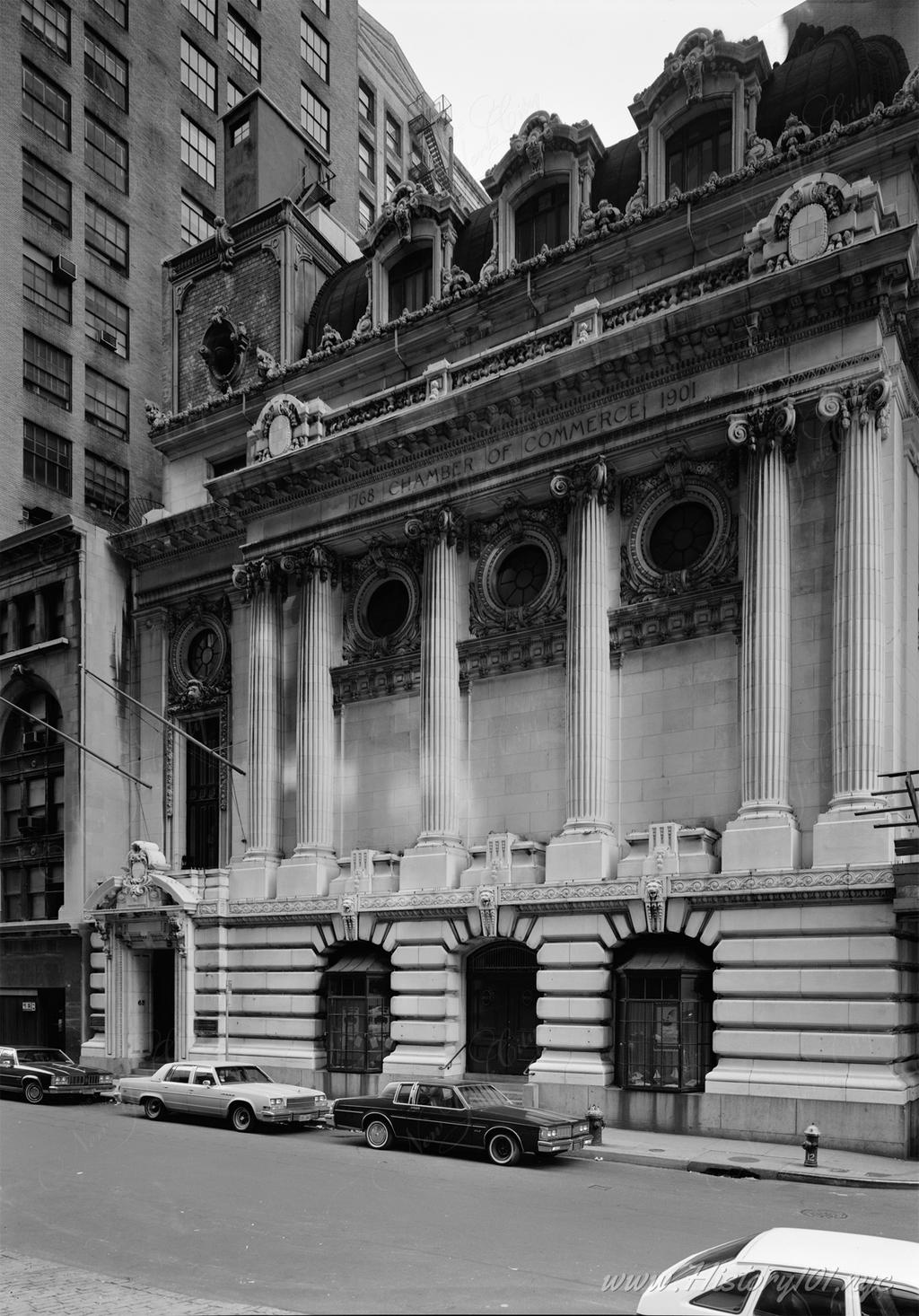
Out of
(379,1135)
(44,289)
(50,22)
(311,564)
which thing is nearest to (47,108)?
(50,22)

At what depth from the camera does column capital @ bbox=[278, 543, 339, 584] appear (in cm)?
3488

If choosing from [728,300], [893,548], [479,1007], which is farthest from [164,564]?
[893,548]

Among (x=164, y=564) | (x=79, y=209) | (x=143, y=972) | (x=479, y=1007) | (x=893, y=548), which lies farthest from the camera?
(x=79, y=209)

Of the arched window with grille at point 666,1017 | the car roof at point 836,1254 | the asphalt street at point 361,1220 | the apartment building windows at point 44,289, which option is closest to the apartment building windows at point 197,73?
the apartment building windows at point 44,289

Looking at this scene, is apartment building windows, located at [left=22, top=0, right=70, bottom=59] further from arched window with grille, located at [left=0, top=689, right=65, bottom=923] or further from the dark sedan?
the dark sedan

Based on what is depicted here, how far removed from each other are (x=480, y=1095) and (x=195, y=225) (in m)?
37.7

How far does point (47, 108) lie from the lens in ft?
130

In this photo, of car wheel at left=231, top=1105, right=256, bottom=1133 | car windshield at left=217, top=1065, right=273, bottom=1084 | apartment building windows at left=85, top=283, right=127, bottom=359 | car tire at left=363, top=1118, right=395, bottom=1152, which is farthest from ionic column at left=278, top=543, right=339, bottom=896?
apartment building windows at left=85, top=283, right=127, bottom=359

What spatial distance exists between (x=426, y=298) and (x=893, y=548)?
57.6ft

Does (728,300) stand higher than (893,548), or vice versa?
(728,300)

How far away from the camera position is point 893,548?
84.9ft

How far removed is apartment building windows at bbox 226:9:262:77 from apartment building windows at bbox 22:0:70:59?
454cm

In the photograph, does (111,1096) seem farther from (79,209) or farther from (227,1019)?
(79,209)

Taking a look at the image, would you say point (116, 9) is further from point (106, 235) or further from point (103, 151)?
point (106, 235)
